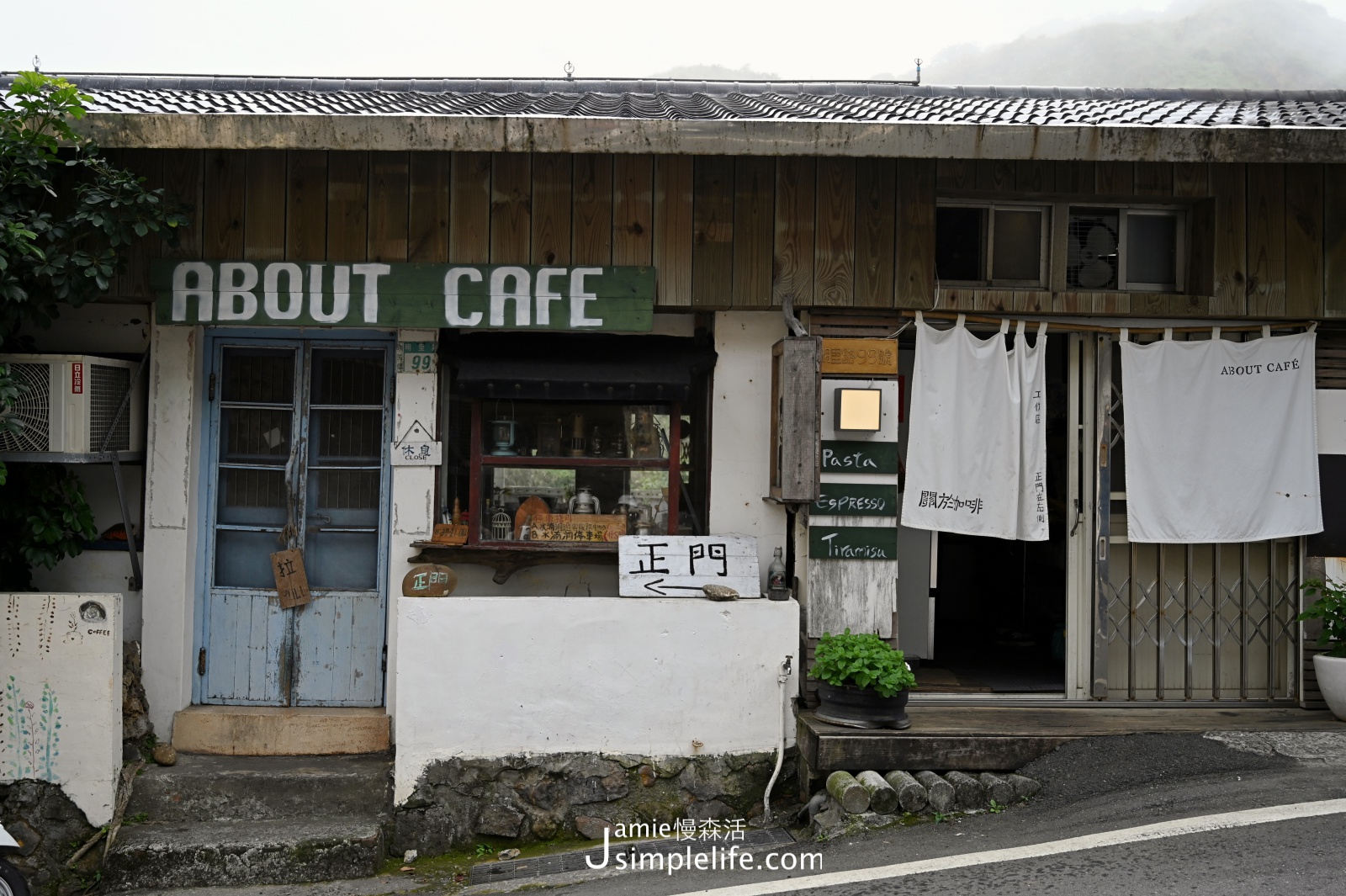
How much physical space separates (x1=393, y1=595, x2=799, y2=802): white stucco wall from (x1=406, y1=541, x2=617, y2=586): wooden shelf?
2.17 ft

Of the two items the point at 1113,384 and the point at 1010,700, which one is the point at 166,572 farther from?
the point at 1113,384

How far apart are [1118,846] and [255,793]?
17.2 ft

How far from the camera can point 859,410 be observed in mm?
6848

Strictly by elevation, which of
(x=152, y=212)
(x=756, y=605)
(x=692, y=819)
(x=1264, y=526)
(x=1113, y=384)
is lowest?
(x=692, y=819)

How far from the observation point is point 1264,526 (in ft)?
23.0

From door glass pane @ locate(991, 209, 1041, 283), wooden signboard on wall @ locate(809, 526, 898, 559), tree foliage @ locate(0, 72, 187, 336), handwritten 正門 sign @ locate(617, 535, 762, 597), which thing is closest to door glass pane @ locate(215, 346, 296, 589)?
tree foliage @ locate(0, 72, 187, 336)

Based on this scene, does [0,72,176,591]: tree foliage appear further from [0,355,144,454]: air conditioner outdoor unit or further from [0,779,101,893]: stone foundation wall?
[0,779,101,893]: stone foundation wall

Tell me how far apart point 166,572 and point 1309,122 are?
838 centimetres

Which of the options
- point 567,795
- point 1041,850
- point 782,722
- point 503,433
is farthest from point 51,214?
point 1041,850

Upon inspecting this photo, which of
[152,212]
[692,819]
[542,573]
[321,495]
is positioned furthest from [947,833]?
[152,212]

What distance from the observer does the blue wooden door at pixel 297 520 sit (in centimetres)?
732

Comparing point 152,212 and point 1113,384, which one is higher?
point 152,212

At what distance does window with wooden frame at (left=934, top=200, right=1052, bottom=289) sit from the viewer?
7.29 meters

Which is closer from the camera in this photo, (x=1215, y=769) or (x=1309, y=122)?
(x=1215, y=769)
